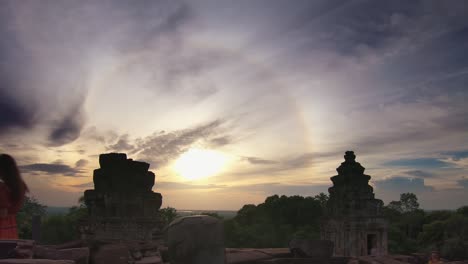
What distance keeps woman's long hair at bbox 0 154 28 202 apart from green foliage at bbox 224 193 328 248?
32.5 meters

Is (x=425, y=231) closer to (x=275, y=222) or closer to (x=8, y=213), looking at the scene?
(x=275, y=222)

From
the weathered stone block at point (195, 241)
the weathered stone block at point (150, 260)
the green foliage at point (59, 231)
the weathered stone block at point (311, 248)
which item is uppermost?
the weathered stone block at point (195, 241)

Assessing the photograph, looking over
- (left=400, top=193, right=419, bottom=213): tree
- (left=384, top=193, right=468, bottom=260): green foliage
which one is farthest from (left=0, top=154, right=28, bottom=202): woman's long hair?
(left=400, top=193, right=419, bottom=213): tree

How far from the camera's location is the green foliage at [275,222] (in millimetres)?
36938

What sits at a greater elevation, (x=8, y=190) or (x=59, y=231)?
(x=8, y=190)

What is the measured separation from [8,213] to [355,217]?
35.9ft

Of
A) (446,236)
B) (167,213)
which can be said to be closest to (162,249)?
(167,213)

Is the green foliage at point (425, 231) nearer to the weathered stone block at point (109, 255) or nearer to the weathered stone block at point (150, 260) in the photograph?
the weathered stone block at point (150, 260)

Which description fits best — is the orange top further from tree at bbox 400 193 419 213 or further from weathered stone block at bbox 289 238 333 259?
tree at bbox 400 193 419 213

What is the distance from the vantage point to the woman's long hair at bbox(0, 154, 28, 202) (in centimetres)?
446

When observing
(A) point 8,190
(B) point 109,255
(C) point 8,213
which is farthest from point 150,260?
(A) point 8,190

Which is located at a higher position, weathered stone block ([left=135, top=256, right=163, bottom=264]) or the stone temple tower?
the stone temple tower

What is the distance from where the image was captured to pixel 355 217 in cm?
1341

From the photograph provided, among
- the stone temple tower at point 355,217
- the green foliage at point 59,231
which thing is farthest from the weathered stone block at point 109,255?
the green foliage at point 59,231
